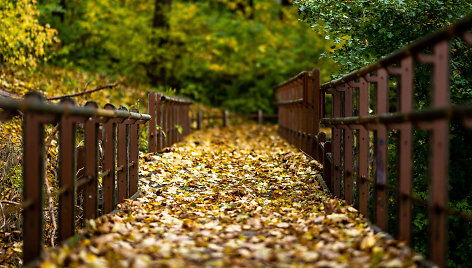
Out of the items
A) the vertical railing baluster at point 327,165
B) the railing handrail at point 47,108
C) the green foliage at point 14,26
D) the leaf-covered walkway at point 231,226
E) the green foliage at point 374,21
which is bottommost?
the leaf-covered walkway at point 231,226

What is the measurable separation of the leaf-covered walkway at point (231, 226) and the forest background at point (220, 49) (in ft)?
6.62

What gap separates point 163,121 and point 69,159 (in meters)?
6.83

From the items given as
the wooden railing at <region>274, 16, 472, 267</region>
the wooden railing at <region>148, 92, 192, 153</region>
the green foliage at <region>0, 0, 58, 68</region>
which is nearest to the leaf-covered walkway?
the wooden railing at <region>274, 16, 472, 267</region>

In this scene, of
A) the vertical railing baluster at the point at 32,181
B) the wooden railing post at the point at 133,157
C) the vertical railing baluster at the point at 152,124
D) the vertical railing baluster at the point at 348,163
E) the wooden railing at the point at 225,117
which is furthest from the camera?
the wooden railing at the point at 225,117

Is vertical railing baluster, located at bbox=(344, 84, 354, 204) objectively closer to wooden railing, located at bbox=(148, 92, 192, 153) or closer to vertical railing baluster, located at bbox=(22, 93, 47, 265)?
vertical railing baluster, located at bbox=(22, 93, 47, 265)

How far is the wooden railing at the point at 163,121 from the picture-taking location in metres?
10.0

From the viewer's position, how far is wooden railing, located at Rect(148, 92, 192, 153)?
10.0m

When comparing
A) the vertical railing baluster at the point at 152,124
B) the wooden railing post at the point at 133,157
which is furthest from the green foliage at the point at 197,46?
the wooden railing post at the point at 133,157

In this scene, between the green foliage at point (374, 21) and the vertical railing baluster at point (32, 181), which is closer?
the vertical railing baluster at point (32, 181)

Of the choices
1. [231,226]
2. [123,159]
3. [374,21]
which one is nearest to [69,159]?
[231,226]

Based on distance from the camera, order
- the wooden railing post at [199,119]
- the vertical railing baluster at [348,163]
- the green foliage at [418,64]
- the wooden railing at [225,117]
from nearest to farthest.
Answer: the vertical railing baluster at [348,163] → the green foliage at [418,64] → the wooden railing post at [199,119] → the wooden railing at [225,117]

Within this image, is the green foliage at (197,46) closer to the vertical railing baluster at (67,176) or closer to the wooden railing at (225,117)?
the wooden railing at (225,117)

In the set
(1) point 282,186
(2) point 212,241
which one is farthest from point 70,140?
(1) point 282,186

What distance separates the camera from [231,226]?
4.92 meters
